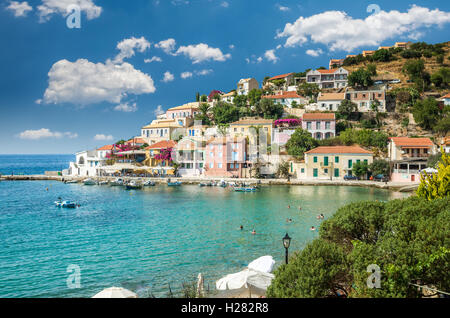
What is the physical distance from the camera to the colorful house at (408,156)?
148 ft

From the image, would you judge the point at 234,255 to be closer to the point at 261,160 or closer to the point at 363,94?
the point at 261,160

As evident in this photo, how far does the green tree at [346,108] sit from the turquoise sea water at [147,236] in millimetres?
25616

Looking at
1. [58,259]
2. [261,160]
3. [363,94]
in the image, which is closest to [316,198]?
[261,160]

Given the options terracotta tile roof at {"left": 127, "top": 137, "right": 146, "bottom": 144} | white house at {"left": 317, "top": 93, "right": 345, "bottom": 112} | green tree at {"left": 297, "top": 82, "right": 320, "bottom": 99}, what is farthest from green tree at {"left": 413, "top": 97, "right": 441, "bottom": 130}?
terracotta tile roof at {"left": 127, "top": 137, "right": 146, "bottom": 144}

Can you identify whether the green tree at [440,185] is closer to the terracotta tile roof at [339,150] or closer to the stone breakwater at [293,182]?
the stone breakwater at [293,182]

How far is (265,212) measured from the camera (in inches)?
1155

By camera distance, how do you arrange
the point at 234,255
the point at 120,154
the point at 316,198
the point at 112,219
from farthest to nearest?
the point at 120,154 → the point at 316,198 → the point at 112,219 → the point at 234,255

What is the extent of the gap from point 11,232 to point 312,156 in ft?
131

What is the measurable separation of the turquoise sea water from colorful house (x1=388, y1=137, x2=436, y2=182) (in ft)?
24.4

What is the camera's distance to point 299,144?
54.0 meters

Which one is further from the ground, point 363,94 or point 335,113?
point 363,94

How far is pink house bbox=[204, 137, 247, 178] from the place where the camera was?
5559 cm

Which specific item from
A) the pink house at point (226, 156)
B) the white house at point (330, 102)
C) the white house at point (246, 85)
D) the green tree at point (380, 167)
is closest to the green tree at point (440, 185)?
the green tree at point (380, 167)
